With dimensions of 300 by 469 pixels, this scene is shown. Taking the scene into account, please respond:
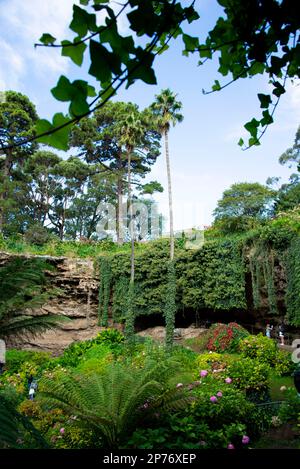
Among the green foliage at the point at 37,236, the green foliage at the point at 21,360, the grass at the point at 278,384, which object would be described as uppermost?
the green foliage at the point at 37,236

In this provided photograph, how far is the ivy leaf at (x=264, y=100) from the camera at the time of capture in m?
1.56

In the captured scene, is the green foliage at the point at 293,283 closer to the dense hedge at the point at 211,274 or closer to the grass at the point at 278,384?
the dense hedge at the point at 211,274

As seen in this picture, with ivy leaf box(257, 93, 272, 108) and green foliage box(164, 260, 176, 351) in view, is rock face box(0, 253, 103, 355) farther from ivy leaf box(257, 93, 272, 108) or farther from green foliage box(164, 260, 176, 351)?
ivy leaf box(257, 93, 272, 108)

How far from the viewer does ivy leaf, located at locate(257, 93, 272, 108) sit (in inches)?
61.6

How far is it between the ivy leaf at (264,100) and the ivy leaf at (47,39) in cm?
93

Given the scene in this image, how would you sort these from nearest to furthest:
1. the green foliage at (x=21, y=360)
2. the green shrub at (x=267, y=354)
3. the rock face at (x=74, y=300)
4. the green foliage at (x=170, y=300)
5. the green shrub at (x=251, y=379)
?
the green shrub at (x=251, y=379) → the green shrub at (x=267, y=354) → the green foliage at (x=21, y=360) → the green foliage at (x=170, y=300) → the rock face at (x=74, y=300)

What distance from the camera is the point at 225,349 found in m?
12.3

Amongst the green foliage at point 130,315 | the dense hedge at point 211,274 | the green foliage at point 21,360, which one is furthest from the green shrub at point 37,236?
the green foliage at point 21,360

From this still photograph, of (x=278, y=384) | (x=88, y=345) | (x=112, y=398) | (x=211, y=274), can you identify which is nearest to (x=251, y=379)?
(x=278, y=384)

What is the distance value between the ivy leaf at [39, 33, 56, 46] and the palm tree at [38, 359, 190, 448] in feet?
12.0

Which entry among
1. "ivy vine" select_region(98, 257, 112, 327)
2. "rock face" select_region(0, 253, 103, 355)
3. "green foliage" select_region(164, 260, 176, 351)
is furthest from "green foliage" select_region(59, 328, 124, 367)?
"green foliage" select_region(164, 260, 176, 351)

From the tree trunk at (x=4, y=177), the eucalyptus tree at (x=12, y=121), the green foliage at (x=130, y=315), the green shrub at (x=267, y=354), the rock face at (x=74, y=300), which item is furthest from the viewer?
the eucalyptus tree at (x=12, y=121)

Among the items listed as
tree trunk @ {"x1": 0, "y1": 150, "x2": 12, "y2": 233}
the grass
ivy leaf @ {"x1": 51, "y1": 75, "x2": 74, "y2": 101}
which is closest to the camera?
ivy leaf @ {"x1": 51, "y1": 75, "x2": 74, "y2": 101}

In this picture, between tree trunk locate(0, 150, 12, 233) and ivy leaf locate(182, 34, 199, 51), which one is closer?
ivy leaf locate(182, 34, 199, 51)
